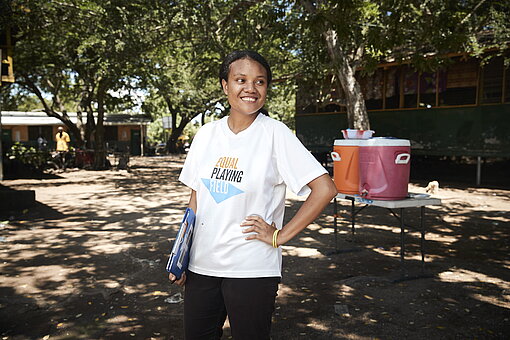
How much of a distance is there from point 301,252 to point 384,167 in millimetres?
2143

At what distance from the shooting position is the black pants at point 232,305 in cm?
202

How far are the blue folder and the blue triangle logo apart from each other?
19 cm

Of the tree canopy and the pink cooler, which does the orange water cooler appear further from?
the tree canopy

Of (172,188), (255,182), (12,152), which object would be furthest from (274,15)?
(12,152)

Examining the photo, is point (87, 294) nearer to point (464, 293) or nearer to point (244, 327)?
point (244, 327)

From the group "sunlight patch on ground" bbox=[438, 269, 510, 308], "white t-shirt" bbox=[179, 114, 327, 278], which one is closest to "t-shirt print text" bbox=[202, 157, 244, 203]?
"white t-shirt" bbox=[179, 114, 327, 278]

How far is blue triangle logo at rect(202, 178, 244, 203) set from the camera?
2.08m

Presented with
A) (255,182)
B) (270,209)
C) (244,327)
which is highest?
(255,182)

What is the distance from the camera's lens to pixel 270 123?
2.16 m

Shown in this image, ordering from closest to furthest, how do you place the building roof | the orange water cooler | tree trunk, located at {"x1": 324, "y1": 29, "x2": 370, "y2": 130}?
1. the orange water cooler
2. tree trunk, located at {"x1": 324, "y1": 29, "x2": 370, "y2": 130}
3. the building roof

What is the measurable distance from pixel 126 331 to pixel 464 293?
3340 millimetres

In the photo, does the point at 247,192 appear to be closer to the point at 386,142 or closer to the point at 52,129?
the point at 386,142

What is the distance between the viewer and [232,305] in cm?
203

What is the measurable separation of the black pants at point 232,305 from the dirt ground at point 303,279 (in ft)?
5.28
